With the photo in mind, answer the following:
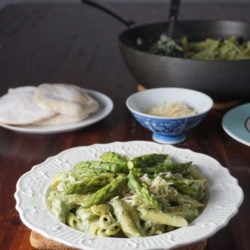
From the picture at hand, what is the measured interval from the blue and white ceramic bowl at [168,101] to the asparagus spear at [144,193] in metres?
0.37

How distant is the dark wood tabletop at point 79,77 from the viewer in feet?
3.33

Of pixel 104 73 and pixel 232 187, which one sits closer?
pixel 232 187

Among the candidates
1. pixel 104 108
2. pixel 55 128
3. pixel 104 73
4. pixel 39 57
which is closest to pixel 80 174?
pixel 55 128

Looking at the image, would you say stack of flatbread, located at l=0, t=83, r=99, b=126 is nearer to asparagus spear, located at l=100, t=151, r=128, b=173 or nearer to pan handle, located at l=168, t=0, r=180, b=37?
asparagus spear, located at l=100, t=151, r=128, b=173

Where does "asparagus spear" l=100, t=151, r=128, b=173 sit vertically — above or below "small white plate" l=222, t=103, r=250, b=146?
above

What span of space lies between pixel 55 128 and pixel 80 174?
413 mm

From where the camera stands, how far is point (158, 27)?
1.79 m

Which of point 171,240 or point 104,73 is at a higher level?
point 171,240

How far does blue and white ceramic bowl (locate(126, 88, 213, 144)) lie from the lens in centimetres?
126

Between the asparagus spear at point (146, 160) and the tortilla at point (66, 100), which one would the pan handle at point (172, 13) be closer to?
the tortilla at point (66, 100)

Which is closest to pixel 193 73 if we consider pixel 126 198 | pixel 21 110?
pixel 21 110

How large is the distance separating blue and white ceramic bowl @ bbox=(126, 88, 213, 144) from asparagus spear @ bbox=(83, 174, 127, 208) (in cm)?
38

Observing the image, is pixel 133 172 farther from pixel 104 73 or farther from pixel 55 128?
pixel 104 73

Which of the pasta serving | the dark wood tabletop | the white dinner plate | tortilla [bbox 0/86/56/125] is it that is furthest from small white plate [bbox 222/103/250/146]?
tortilla [bbox 0/86/56/125]
